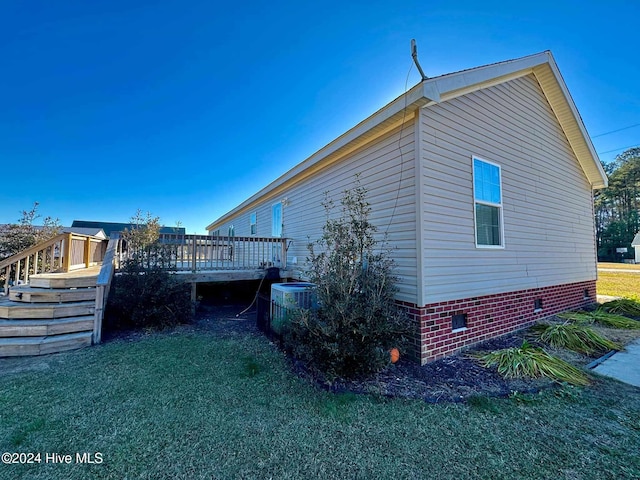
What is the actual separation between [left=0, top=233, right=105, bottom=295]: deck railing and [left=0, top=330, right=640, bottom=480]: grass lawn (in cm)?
285

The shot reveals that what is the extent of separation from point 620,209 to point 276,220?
5225 centimetres


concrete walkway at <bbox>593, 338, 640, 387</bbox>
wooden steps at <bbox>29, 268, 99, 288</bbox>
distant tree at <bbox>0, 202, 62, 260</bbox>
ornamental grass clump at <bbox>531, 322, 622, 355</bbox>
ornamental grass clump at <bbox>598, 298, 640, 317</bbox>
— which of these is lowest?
concrete walkway at <bbox>593, 338, 640, 387</bbox>

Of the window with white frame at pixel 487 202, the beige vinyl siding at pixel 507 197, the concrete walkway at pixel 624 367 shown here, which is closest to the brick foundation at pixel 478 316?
the beige vinyl siding at pixel 507 197

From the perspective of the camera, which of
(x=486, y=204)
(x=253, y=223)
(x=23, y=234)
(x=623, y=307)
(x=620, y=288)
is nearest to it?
(x=486, y=204)

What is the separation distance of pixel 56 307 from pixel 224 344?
283 centimetres

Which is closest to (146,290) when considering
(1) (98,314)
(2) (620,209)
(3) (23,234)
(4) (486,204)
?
(1) (98,314)

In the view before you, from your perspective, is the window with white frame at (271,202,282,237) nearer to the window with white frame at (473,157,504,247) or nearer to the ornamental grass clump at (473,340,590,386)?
the window with white frame at (473,157,504,247)

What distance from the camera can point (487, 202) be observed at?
4.92 metres

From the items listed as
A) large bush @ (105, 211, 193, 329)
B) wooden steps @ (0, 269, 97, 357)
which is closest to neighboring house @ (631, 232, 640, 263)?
large bush @ (105, 211, 193, 329)

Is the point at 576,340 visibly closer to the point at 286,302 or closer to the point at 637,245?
the point at 286,302

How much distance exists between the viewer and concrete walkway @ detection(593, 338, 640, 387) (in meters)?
3.50

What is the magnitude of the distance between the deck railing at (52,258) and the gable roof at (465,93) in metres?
5.40

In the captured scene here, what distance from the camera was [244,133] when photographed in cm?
1078

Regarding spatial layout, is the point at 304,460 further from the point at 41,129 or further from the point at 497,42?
the point at 41,129
